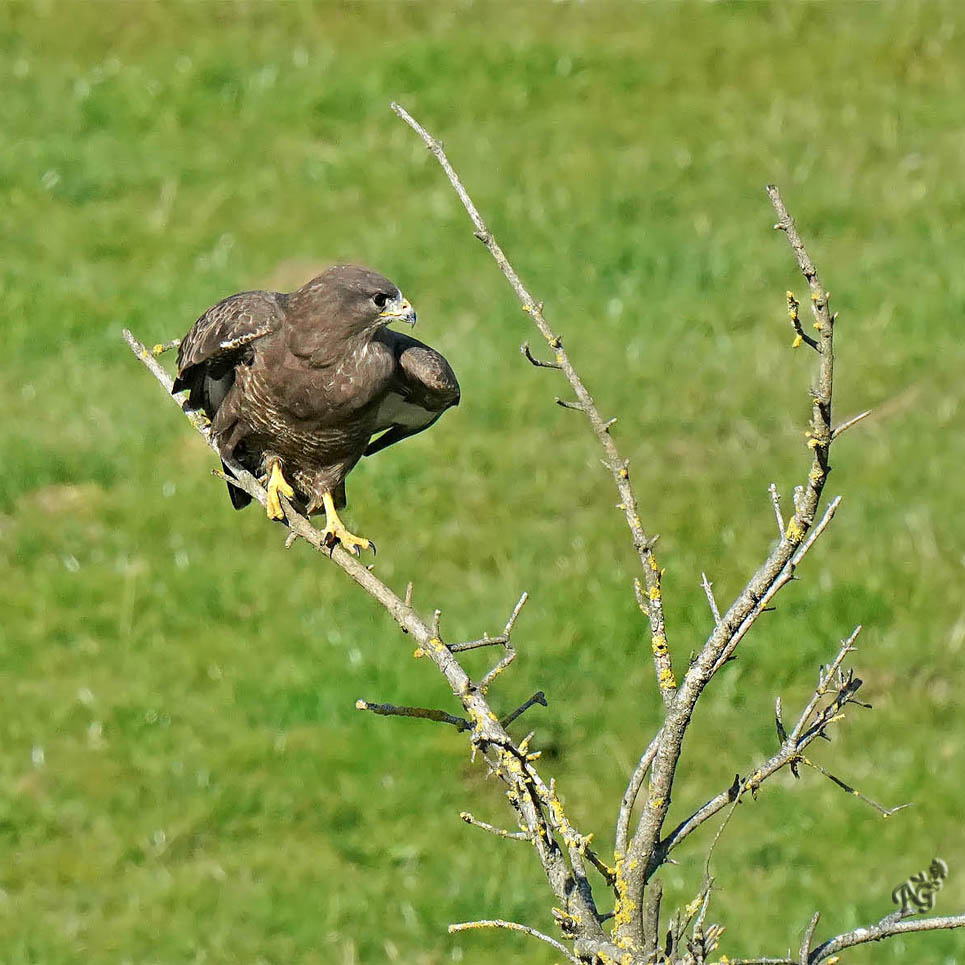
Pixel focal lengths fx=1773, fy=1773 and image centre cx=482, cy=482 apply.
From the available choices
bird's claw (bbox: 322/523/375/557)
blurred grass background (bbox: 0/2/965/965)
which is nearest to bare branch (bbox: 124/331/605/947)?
bird's claw (bbox: 322/523/375/557)

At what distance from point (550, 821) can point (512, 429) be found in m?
9.12

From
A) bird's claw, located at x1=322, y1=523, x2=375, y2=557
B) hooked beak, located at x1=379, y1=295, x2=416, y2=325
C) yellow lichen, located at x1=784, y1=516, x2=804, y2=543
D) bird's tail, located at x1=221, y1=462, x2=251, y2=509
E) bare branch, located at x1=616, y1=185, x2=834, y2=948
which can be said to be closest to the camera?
bare branch, located at x1=616, y1=185, x2=834, y2=948

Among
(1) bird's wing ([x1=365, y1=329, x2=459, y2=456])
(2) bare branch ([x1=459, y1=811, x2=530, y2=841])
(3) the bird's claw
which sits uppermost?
(2) bare branch ([x1=459, y1=811, x2=530, y2=841])

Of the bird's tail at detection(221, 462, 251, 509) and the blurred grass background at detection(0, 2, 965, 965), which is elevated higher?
the bird's tail at detection(221, 462, 251, 509)

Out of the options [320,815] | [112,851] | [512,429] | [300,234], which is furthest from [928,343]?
[112,851]

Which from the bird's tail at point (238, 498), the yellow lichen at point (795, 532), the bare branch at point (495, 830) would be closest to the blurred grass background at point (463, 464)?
the bird's tail at point (238, 498)

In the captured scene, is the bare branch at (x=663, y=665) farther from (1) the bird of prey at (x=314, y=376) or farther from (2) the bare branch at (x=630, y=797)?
(1) the bird of prey at (x=314, y=376)

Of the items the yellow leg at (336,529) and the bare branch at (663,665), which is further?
the yellow leg at (336,529)

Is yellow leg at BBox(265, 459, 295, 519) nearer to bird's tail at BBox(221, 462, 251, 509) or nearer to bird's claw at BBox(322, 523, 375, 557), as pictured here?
A: bird's claw at BBox(322, 523, 375, 557)

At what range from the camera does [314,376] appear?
504cm

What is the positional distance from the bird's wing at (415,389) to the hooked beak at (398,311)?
217 mm

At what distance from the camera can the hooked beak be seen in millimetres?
4984

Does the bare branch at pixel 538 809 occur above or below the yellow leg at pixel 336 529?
above

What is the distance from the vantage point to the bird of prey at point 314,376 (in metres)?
5.03
